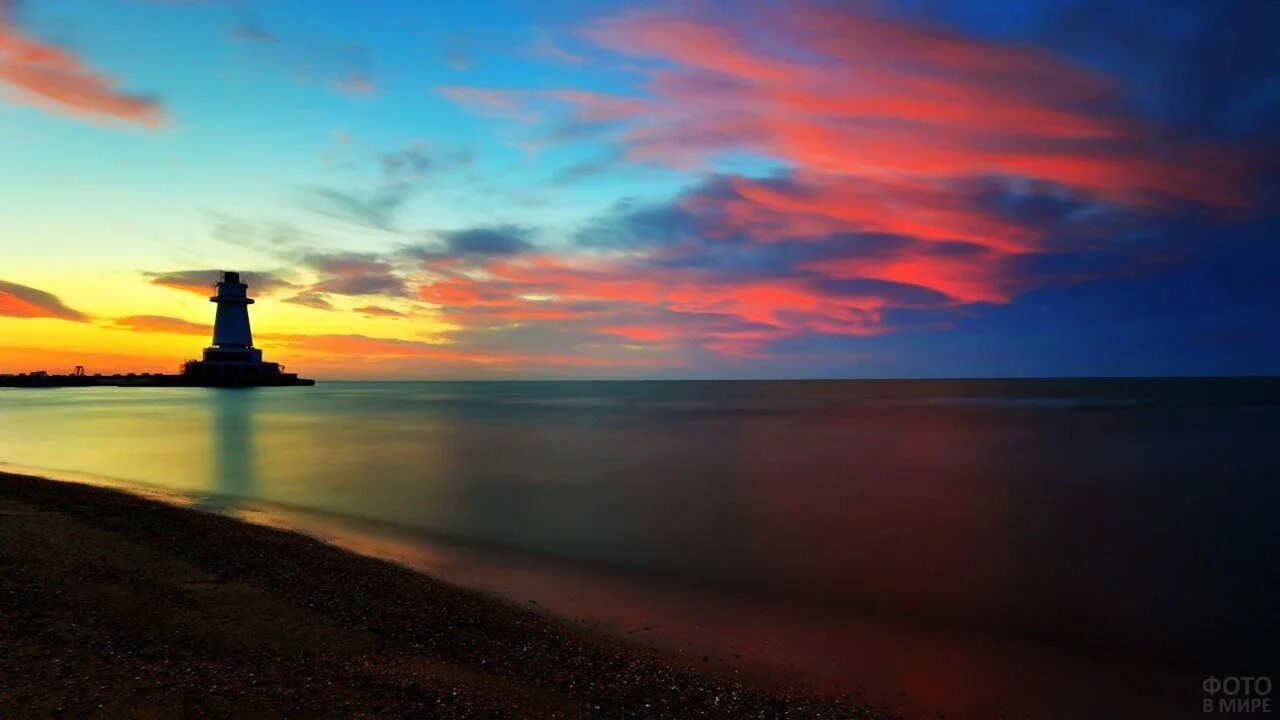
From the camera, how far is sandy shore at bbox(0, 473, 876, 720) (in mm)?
6707

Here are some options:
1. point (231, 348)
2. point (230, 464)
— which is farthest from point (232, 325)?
point (230, 464)

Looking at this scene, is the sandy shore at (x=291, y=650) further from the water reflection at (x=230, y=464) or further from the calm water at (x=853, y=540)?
the water reflection at (x=230, y=464)

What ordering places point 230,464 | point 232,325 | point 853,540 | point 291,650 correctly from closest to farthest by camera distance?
point 291,650, point 853,540, point 230,464, point 232,325

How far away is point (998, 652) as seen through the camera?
10492 millimetres

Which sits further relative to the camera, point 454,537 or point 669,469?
point 669,469

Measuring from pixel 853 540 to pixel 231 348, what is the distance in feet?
445

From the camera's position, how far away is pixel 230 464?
109 ft

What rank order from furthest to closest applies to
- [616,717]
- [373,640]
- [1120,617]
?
[1120,617] → [373,640] → [616,717]

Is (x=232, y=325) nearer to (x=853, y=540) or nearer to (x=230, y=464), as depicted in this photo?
(x=230, y=464)

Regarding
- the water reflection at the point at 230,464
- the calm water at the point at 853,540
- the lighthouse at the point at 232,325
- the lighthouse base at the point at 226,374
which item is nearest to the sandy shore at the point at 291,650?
the calm water at the point at 853,540

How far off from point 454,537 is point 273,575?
277 inches

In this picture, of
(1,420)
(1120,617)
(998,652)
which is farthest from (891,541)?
(1,420)

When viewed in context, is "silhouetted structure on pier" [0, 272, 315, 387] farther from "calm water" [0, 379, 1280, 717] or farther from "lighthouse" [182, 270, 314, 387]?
"calm water" [0, 379, 1280, 717]

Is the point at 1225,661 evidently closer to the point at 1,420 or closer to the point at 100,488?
the point at 100,488
